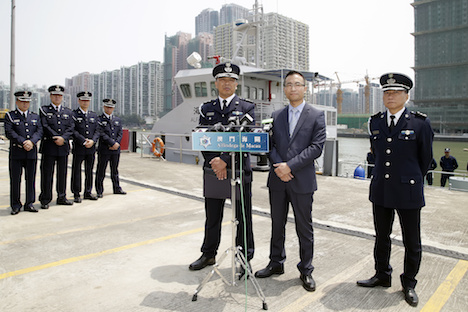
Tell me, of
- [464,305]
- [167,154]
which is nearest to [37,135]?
[464,305]

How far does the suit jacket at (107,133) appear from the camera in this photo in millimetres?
6434

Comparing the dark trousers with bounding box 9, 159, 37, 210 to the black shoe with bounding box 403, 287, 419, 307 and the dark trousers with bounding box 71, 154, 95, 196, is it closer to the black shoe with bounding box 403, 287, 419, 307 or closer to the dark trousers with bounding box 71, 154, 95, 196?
the dark trousers with bounding box 71, 154, 95, 196

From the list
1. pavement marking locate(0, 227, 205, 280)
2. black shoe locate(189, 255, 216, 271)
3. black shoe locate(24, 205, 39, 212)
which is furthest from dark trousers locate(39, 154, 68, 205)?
black shoe locate(189, 255, 216, 271)

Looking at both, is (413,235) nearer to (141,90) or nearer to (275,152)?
(275,152)

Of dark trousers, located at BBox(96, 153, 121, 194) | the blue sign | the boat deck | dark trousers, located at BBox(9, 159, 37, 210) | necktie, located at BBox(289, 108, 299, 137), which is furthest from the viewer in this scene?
dark trousers, located at BBox(96, 153, 121, 194)

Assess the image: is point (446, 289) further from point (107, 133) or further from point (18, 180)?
point (107, 133)

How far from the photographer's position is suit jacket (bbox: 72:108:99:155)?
5.93 metres

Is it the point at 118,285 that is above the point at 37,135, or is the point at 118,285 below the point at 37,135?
below

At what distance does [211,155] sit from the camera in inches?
117

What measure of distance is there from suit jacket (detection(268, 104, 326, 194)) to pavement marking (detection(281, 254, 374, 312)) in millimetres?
769

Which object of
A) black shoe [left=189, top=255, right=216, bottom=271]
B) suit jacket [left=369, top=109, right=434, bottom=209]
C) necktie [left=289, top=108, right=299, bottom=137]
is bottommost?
black shoe [left=189, top=255, right=216, bottom=271]

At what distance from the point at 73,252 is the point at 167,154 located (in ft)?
47.9

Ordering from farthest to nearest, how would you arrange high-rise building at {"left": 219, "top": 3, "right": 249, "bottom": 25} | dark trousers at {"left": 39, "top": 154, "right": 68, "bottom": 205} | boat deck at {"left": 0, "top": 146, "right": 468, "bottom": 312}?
high-rise building at {"left": 219, "top": 3, "right": 249, "bottom": 25}
dark trousers at {"left": 39, "top": 154, "right": 68, "bottom": 205}
boat deck at {"left": 0, "top": 146, "right": 468, "bottom": 312}

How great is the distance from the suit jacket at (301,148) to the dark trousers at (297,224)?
7 centimetres
